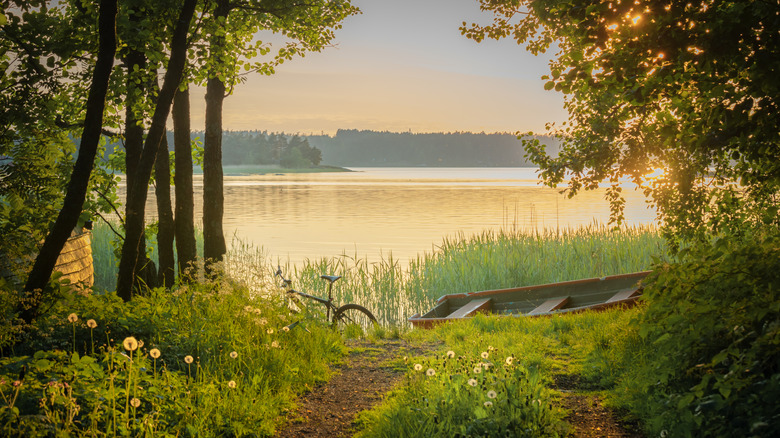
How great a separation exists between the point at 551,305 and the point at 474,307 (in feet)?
4.98

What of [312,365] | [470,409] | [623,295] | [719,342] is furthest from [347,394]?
[623,295]

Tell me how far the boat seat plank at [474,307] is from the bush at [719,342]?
21.4 feet

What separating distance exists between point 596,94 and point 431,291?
7690 millimetres

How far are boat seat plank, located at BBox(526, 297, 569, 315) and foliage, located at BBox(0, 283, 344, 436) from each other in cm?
463

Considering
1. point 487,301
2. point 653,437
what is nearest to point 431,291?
point 487,301

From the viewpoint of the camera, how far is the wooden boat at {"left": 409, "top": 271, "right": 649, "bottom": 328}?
11.6 m

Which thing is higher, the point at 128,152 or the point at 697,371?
the point at 128,152

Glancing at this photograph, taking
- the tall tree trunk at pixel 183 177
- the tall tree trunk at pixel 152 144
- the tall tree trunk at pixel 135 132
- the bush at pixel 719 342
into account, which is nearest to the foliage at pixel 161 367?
the tall tree trunk at pixel 152 144

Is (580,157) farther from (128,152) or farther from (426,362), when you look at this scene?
(128,152)

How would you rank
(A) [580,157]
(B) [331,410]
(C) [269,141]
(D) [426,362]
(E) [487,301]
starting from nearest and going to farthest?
(B) [331,410] → (D) [426,362] → (A) [580,157] → (E) [487,301] → (C) [269,141]

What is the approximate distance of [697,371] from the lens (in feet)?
14.4

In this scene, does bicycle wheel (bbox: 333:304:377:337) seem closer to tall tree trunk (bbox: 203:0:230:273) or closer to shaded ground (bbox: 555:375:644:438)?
tall tree trunk (bbox: 203:0:230:273)

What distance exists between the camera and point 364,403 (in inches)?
233

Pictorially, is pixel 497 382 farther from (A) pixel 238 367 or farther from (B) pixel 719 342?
(A) pixel 238 367
